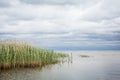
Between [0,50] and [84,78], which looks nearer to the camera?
[84,78]

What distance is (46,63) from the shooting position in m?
42.9

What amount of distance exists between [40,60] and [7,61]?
7102mm

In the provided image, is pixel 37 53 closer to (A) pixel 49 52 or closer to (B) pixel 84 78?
(A) pixel 49 52

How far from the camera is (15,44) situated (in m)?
39.3

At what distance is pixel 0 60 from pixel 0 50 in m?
1.69

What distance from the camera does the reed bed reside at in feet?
117

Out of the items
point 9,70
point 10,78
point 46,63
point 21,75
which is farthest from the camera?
point 46,63

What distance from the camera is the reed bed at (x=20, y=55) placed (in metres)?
35.6

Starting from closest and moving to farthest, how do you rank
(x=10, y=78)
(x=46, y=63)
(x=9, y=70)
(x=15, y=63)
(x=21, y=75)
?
(x=10, y=78) → (x=21, y=75) → (x=9, y=70) → (x=15, y=63) → (x=46, y=63)

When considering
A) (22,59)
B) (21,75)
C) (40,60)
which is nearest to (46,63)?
(40,60)

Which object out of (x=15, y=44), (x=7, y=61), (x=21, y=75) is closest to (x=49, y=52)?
(x=15, y=44)

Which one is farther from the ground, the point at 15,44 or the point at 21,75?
the point at 15,44

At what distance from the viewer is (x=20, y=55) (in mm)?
37688

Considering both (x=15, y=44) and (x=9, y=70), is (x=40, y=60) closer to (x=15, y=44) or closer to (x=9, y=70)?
(x=15, y=44)
